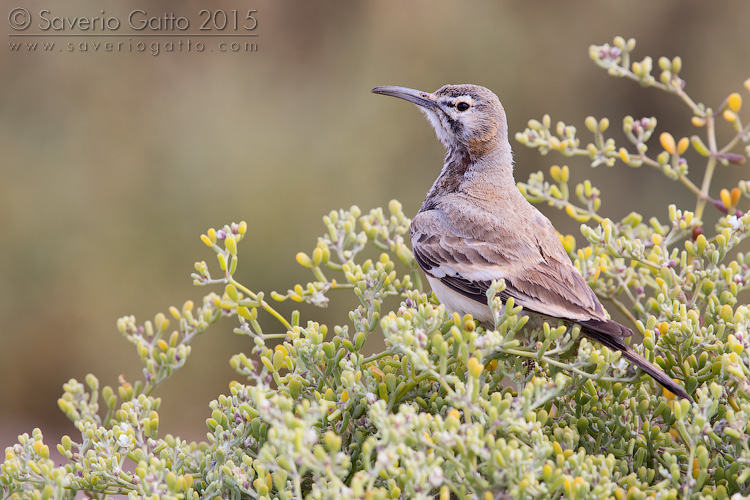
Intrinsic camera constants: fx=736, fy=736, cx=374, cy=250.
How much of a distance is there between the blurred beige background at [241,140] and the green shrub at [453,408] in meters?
4.81

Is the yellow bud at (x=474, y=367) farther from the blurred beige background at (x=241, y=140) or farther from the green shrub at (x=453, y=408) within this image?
the blurred beige background at (x=241, y=140)

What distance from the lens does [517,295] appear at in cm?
319

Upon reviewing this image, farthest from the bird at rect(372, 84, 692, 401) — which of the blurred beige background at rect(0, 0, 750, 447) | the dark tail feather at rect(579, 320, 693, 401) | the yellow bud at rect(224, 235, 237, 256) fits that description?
the blurred beige background at rect(0, 0, 750, 447)

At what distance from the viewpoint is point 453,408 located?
90.1 inches

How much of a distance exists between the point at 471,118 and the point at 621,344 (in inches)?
76.5

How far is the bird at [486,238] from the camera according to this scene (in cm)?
304

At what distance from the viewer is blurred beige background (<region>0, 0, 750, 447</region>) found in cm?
767

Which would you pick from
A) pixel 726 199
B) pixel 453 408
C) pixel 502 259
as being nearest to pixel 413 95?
pixel 502 259

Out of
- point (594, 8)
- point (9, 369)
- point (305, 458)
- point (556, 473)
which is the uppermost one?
point (9, 369)

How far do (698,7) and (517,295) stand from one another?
6626mm

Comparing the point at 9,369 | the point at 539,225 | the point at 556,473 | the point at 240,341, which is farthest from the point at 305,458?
the point at 9,369

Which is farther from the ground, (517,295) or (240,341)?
(240,341)

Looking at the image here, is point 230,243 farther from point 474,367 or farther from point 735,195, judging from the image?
point 735,195

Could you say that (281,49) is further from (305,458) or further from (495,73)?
(305,458)
